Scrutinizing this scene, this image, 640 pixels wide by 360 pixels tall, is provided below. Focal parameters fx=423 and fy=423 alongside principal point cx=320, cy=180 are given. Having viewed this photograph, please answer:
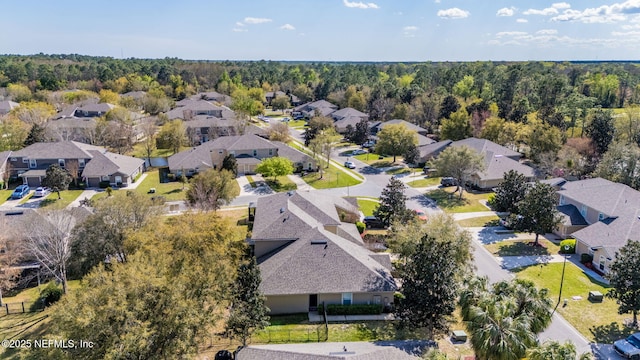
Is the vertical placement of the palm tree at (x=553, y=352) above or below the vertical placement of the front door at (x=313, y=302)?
above

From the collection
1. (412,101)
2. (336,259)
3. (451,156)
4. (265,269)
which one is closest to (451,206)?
(451,156)

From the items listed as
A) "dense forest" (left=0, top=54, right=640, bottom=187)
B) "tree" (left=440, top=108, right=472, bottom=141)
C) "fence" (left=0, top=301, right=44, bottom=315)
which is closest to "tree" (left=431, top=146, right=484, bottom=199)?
"dense forest" (left=0, top=54, right=640, bottom=187)

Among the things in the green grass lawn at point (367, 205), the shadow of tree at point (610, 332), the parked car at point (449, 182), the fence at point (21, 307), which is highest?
the parked car at point (449, 182)

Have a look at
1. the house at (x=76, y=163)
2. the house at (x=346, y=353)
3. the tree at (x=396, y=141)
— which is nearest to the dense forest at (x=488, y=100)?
the tree at (x=396, y=141)

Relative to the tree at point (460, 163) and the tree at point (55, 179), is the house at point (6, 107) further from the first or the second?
the tree at point (460, 163)

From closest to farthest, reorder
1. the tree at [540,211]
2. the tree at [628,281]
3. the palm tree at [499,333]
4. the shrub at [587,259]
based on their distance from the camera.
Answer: the palm tree at [499,333], the tree at [628,281], the shrub at [587,259], the tree at [540,211]

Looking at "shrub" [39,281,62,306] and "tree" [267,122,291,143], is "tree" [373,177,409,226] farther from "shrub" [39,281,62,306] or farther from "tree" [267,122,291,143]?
"tree" [267,122,291,143]
